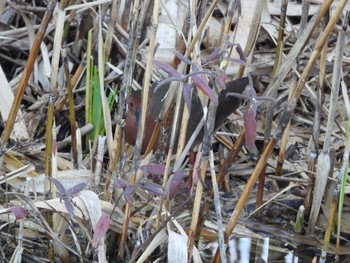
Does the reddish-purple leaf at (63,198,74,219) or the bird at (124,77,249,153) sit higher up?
the bird at (124,77,249,153)

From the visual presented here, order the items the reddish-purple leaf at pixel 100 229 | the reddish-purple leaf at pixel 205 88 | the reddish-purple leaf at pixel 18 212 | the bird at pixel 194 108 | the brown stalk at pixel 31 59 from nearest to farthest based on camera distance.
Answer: the reddish-purple leaf at pixel 205 88 → the reddish-purple leaf at pixel 100 229 → the reddish-purple leaf at pixel 18 212 → the brown stalk at pixel 31 59 → the bird at pixel 194 108

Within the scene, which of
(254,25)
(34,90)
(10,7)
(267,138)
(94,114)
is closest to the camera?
(254,25)

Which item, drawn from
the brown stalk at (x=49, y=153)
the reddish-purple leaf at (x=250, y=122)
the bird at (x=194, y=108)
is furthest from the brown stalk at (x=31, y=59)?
the reddish-purple leaf at (x=250, y=122)

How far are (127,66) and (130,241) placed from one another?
0.49m

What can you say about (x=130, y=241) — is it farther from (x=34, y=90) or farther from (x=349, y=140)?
(x=34, y=90)

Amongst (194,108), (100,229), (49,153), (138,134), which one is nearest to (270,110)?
(194,108)

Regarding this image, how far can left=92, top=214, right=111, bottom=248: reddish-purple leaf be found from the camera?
1.70 meters

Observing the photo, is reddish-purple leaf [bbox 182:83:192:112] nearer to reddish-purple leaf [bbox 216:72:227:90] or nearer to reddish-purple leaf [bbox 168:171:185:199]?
reddish-purple leaf [bbox 216:72:227:90]

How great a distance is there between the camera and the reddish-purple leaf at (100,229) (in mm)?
1698

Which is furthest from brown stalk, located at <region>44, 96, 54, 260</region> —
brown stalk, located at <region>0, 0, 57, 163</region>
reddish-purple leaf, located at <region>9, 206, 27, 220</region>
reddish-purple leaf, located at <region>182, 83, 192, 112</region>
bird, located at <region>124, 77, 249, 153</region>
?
reddish-purple leaf, located at <region>182, 83, 192, 112</region>

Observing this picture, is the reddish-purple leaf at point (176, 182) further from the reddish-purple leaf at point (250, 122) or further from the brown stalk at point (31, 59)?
the brown stalk at point (31, 59)

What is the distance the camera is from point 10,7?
316 cm

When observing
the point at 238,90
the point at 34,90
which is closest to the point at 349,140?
the point at 238,90

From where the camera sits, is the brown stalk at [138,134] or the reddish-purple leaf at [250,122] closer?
the reddish-purple leaf at [250,122]
